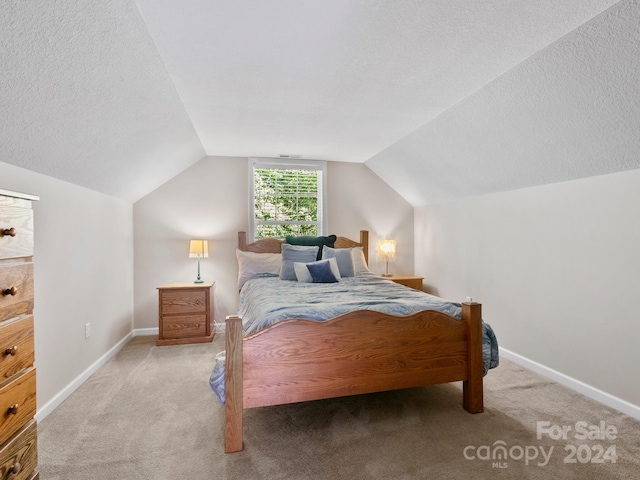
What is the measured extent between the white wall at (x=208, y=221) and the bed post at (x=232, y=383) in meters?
2.46

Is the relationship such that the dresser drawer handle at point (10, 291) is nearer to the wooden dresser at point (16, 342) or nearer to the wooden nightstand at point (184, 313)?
the wooden dresser at point (16, 342)

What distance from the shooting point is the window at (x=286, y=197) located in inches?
170

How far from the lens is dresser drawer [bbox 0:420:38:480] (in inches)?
40.0

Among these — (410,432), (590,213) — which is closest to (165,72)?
(410,432)

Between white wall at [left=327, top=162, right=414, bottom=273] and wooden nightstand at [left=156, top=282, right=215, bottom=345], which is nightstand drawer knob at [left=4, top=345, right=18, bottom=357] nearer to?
wooden nightstand at [left=156, top=282, right=215, bottom=345]

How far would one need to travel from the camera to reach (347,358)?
6.34 ft

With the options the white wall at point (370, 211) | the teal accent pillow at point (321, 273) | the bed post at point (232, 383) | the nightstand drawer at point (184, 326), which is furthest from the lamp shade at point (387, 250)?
the bed post at point (232, 383)

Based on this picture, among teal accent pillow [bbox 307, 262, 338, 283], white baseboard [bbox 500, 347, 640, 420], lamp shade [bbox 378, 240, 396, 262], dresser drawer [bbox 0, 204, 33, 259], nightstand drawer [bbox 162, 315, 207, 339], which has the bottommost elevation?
white baseboard [bbox 500, 347, 640, 420]

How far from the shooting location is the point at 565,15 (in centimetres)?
149

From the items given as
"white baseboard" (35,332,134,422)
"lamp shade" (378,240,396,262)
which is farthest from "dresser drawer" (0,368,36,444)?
"lamp shade" (378,240,396,262)

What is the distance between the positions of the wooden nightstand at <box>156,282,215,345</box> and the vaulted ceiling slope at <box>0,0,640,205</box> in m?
1.19

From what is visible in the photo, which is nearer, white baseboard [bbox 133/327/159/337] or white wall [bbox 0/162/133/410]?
white wall [bbox 0/162/133/410]

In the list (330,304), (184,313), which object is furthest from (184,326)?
(330,304)

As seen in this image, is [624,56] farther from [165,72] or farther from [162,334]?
[162,334]
